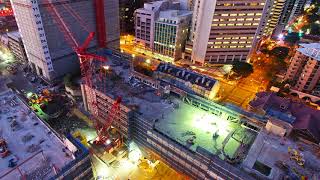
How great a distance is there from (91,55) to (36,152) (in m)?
47.2

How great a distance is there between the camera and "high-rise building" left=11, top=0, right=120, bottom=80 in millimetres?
103750

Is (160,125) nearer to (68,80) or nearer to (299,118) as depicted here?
(299,118)

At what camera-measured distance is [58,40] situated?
114 metres

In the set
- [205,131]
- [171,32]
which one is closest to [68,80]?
[171,32]

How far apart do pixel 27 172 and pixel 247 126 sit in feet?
209

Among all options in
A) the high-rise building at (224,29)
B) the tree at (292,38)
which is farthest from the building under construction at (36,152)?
the tree at (292,38)

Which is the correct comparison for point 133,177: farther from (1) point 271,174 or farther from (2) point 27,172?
(1) point 271,174

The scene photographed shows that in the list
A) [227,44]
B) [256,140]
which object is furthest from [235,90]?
[256,140]

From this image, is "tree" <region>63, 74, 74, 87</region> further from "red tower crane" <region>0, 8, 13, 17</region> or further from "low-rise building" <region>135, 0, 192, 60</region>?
"red tower crane" <region>0, 8, 13, 17</region>

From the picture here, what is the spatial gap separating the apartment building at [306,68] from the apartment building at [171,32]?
68871mm

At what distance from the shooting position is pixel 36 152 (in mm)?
55188

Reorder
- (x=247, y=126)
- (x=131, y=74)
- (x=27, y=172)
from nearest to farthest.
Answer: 1. (x=27, y=172)
2. (x=247, y=126)
3. (x=131, y=74)

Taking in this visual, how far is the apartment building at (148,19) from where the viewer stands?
148m

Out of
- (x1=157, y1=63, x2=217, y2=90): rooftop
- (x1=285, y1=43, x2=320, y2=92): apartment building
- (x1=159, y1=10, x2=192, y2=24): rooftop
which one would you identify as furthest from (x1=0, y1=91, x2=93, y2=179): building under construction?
(x1=285, y1=43, x2=320, y2=92): apartment building
